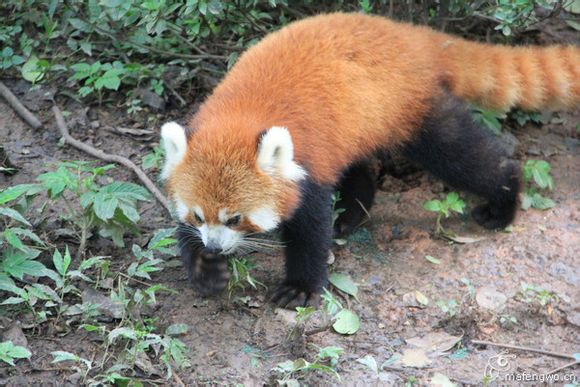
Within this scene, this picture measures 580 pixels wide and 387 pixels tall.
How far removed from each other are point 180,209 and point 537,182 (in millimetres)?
2302

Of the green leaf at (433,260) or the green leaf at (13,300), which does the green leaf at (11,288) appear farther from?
the green leaf at (433,260)

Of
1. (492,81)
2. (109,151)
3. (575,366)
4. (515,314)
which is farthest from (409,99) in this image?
(109,151)

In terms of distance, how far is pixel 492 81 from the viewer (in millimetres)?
4605

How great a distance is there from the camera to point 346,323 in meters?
3.85

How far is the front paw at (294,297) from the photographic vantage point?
3.98 metres

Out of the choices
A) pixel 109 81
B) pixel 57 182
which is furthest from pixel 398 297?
pixel 109 81

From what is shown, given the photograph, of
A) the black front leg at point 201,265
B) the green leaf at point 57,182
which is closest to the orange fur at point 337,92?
the black front leg at point 201,265

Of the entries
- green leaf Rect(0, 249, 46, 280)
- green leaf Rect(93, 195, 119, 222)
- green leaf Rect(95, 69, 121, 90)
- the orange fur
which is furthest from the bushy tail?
green leaf Rect(0, 249, 46, 280)

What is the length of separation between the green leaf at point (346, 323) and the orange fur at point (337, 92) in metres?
0.61

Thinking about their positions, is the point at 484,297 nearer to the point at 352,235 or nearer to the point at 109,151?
the point at 352,235

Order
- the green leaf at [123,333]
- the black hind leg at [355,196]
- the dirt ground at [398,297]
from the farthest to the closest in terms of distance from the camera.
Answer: the black hind leg at [355,196] < the dirt ground at [398,297] < the green leaf at [123,333]

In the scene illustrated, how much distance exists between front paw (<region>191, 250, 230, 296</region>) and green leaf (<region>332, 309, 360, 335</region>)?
24.1 inches

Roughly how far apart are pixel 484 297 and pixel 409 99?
1.19m

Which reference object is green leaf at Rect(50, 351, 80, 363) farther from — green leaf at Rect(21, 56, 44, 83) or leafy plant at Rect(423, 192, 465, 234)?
green leaf at Rect(21, 56, 44, 83)
